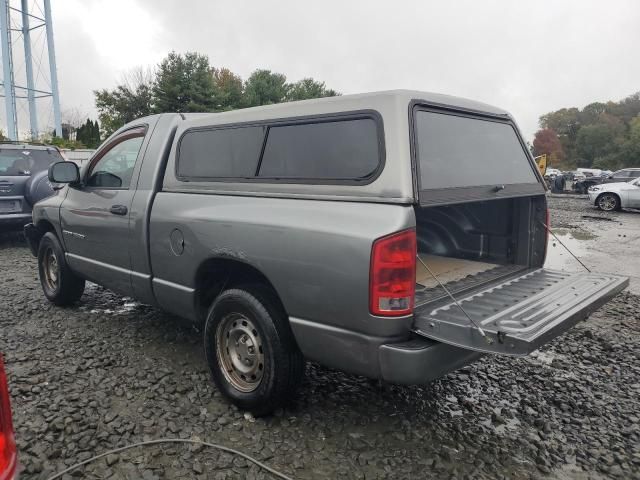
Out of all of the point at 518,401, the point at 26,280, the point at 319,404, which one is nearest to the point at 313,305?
the point at 319,404

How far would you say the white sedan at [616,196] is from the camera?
53.3 ft

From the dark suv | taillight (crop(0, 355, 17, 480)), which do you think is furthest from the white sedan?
taillight (crop(0, 355, 17, 480))

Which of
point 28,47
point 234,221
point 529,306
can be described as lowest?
point 529,306

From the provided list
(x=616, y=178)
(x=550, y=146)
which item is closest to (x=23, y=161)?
(x=616, y=178)

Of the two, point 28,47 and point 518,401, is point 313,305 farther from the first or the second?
point 28,47

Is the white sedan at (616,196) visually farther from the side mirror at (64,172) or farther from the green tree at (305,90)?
the green tree at (305,90)

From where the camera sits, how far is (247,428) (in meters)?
2.97

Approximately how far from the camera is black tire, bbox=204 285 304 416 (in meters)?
2.86

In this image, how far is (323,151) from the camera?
2.84 meters

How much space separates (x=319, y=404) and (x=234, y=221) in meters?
1.35

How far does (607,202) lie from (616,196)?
1.25 ft

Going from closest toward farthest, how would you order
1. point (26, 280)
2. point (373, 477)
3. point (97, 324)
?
point (373, 477), point (97, 324), point (26, 280)

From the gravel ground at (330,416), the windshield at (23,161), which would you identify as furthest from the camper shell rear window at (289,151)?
the windshield at (23,161)

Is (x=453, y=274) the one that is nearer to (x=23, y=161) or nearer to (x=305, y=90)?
(x=23, y=161)
